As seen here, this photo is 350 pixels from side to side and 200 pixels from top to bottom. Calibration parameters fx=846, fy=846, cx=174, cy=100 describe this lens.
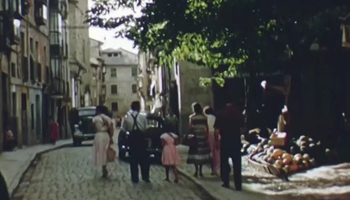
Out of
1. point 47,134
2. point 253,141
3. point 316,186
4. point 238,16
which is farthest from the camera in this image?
point 47,134

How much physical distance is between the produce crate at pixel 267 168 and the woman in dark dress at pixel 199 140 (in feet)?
4.36

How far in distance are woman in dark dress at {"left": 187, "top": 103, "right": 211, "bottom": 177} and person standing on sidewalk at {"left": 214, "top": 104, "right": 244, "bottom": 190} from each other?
2.84m

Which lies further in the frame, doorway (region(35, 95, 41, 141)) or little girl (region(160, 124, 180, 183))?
doorway (region(35, 95, 41, 141))

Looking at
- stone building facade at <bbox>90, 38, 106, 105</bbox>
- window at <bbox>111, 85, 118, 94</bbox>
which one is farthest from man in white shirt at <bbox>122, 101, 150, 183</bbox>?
window at <bbox>111, 85, 118, 94</bbox>

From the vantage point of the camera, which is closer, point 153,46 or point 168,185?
point 168,185

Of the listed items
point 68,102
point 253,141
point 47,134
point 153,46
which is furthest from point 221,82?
point 68,102

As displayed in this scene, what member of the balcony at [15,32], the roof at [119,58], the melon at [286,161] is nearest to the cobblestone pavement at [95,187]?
the melon at [286,161]

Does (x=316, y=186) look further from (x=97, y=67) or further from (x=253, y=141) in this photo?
(x=97, y=67)

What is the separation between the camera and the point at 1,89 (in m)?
33.9

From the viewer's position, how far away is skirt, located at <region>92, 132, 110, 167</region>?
1922 cm

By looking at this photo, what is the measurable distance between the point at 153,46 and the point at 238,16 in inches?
113

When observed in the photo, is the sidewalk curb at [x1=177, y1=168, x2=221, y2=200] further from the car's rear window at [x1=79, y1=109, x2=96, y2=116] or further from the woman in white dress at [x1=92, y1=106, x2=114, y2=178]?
the car's rear window at [x1=79, y1=109, x2=96, y2=116]

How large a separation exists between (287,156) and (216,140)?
159 centimetres

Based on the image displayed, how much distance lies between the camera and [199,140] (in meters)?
18.7
